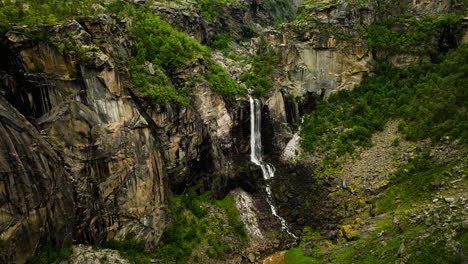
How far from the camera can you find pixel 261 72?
56906 mm

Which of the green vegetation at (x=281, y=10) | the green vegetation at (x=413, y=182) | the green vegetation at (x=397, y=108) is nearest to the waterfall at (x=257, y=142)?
the green vegetation at (x=397, y=108)

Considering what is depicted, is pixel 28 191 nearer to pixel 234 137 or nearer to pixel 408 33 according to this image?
pixel 234 137

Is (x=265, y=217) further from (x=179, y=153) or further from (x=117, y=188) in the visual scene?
(x=117, y=188)

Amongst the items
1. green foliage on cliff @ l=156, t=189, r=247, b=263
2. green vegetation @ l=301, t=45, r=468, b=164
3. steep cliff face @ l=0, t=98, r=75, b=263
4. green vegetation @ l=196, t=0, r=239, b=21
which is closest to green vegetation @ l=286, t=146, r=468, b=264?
green vegetation @ l=301, t=45, r=468, b=164

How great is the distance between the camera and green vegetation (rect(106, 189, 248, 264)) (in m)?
27.8

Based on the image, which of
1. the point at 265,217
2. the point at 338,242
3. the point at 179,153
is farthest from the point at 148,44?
the point at 338,242

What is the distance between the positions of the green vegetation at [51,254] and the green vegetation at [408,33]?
60797 millimetres

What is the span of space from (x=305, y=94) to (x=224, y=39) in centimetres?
3132

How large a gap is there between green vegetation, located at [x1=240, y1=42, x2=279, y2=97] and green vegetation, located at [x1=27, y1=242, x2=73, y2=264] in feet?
124

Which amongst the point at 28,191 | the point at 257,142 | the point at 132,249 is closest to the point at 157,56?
the point at 257,142

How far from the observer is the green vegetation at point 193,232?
2783cm

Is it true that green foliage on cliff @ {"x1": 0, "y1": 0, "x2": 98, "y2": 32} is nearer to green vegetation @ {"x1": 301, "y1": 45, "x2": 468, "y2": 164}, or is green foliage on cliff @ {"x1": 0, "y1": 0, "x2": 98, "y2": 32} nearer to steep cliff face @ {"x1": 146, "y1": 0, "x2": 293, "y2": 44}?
steep cliff face @ {"x1": 146, "y1": 0, "x2": 293, "y2": 44}

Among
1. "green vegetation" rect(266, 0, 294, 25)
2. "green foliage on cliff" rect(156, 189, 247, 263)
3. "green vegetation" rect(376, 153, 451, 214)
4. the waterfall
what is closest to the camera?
"green vegetation" rect(376, 153, 451, 214)

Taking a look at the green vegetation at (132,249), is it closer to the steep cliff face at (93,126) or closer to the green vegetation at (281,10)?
the steep cliff face at (93,126)
